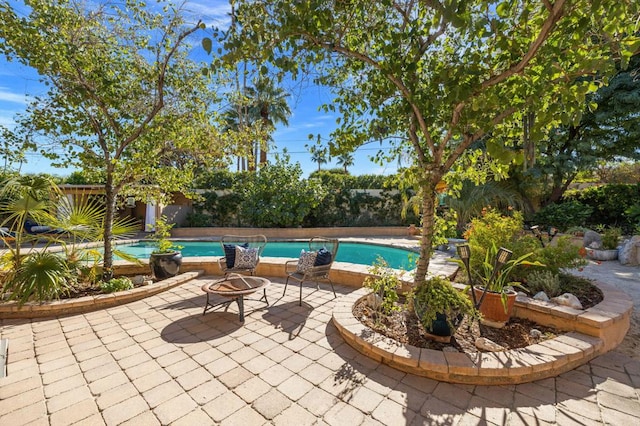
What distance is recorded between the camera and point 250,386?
2.28 m

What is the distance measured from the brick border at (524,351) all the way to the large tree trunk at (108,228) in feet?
12.7

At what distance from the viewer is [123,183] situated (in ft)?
15.2

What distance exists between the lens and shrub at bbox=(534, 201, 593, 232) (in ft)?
30.9

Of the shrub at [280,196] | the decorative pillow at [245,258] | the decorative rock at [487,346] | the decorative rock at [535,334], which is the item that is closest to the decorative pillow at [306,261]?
the decorative pillow at [245,258]

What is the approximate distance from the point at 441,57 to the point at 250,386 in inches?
152

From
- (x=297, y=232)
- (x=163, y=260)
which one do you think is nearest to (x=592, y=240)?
(x=297, y=232)

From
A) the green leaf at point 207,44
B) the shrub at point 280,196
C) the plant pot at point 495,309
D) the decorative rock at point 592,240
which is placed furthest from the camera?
the shrub at point 280,196

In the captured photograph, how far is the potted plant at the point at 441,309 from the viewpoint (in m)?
2.69

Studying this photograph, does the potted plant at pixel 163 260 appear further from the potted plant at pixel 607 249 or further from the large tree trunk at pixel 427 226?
the potted plant at pixel 607 249

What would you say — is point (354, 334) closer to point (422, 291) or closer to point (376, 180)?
point (422, 291)

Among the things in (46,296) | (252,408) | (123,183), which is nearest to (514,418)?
(252,408)

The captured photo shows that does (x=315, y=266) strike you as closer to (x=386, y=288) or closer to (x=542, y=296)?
(x=386, y=288)

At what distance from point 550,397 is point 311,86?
3698 mm

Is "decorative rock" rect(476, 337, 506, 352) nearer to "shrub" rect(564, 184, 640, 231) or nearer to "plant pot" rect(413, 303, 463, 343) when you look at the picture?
"plant pot" rect(413, 303, 463, 343)
